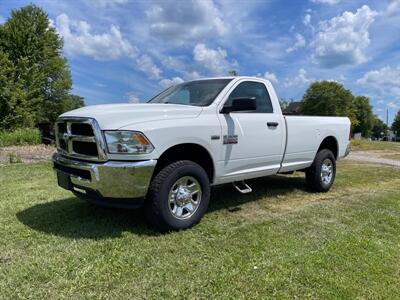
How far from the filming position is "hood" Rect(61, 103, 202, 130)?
3857 millimetres

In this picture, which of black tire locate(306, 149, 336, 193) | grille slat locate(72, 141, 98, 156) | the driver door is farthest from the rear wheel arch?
grille slat locate(72, 141, 98, 156)

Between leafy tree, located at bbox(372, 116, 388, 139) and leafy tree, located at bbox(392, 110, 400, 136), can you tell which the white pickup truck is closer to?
leafy tree, located at bbox(392, 110, 400, 136)

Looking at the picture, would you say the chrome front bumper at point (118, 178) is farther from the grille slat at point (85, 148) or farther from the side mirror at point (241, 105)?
the side mirror at point (241, 105)

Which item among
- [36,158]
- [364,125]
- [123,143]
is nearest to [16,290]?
[123,143]

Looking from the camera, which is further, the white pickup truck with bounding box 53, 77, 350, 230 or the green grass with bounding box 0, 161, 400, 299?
the white pickup truck with bounding box 53, 77, 350, 230

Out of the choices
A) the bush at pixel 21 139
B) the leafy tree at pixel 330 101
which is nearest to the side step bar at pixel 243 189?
the bush at pixel 21 139

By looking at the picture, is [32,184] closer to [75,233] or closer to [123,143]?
[75,233]

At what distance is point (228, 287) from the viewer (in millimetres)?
Answer: 2994

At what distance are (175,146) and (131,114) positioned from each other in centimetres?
64

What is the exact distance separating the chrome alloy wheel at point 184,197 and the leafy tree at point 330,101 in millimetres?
41395

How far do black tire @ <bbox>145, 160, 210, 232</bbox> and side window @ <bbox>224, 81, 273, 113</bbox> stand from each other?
1.46 meters

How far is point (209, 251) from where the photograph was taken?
3.73 meters

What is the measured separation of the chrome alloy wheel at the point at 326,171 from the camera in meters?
6.87

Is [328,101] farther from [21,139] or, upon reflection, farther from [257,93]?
[257,93]
